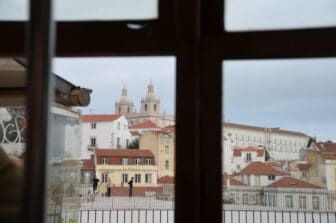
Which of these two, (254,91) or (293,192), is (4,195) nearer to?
(254,91)

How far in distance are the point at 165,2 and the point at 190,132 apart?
318 mm

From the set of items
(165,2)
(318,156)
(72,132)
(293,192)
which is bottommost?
(293,192)

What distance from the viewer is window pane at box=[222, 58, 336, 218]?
1450 mm

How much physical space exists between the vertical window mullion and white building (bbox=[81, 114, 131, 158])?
162cm

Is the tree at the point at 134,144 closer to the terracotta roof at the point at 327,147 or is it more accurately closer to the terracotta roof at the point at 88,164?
the terracotta roof at the point at 88,164

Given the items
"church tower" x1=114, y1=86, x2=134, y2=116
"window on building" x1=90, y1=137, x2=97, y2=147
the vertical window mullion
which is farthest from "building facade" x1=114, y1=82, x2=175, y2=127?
the vertical window mullion

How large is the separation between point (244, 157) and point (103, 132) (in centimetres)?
100

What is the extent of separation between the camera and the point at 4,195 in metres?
0.71

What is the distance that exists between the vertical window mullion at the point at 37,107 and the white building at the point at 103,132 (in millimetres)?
1621

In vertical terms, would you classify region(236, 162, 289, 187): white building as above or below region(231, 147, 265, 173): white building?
below

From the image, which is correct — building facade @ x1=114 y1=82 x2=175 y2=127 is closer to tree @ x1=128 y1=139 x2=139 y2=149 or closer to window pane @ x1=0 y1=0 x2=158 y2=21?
tree @ x1=128 y1=139 x2=139 y2=149

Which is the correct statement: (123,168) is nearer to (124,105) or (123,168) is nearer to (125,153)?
(125,153)

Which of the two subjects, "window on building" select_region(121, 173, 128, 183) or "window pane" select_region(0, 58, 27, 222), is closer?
"window pane" select_region(0, 58, 27, 222)

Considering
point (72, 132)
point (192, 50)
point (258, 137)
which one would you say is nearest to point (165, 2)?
point (192, 50)
